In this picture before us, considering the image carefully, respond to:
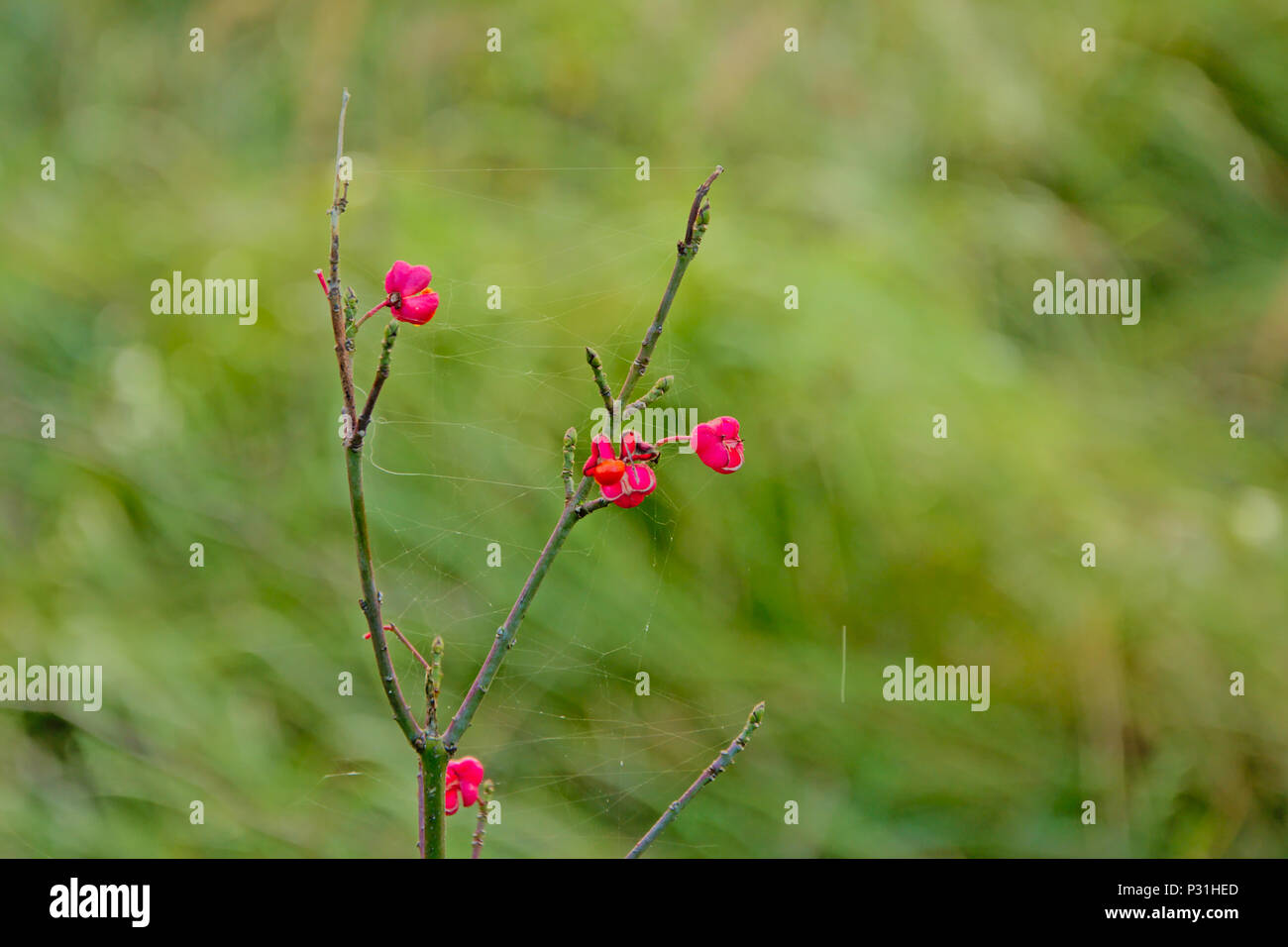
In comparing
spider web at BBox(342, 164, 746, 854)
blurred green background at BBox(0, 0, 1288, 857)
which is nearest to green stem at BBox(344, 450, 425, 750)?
blurred green background at BBox(0, 0, 1288, 857)

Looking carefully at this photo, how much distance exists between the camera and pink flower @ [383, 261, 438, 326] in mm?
376

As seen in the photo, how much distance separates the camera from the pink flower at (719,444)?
0.39m

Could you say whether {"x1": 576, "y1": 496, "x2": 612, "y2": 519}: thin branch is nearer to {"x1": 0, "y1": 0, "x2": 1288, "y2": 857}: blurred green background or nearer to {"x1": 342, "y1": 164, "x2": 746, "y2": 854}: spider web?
{"x1": 0, "y1": 0, "x2": 1288, "y2": 857}: blurred green background

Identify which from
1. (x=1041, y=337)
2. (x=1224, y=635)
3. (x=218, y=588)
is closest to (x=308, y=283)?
(x=218, y=588)

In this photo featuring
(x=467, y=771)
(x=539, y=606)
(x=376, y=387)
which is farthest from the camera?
(x=539, y=606)

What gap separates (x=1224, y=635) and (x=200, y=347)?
133 centimetres

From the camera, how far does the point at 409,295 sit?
1.25ft

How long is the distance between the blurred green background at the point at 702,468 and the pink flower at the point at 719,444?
51 centimetres

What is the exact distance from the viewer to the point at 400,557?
120 cm

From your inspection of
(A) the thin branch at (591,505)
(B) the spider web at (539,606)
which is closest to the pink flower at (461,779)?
(A) the thin branch at (591,505)

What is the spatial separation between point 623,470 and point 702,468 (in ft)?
3.12

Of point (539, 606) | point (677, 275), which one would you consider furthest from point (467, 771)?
point (539, 606)

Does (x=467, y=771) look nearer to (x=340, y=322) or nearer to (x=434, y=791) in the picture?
(x=434, y=791)

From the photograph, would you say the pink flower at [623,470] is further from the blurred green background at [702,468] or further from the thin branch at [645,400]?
the blurred green background at [702,468]
